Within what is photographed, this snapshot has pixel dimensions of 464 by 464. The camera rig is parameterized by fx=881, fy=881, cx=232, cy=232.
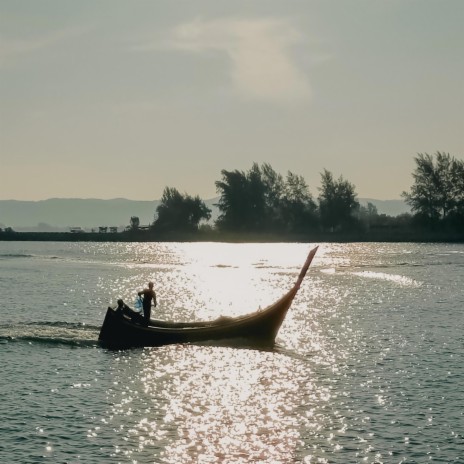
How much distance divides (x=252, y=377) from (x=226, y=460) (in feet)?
40.5

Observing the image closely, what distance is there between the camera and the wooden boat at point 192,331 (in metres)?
42.0

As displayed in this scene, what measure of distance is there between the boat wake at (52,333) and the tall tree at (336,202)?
5754 inches

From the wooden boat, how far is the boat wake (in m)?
2.15

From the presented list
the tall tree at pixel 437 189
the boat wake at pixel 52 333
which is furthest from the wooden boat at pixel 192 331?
the tall tree at pixel 437 189

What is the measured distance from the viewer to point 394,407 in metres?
29.3

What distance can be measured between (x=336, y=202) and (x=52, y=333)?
152068mm

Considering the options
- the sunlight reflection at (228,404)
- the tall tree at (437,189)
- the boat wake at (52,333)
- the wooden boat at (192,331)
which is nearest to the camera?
the sunlight reflection at (228,404)

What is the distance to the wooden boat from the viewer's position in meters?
42.0

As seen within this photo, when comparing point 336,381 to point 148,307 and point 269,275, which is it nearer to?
point 148,307

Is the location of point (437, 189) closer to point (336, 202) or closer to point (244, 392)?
point (336, 202)

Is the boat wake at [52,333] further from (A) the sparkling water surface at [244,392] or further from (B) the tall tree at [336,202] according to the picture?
(B) the tall tree at [336,202]

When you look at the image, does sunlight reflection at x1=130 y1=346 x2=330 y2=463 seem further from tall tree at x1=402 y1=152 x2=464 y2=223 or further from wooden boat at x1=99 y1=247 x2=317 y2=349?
tall tree at x1=402 y1=152 x2=464 y2=223

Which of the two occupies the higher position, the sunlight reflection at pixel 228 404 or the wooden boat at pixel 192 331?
the wooden boat at pixel 192 331

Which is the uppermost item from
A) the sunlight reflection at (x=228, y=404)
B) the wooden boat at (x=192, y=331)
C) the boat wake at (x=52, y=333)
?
the wooden boat at (x=192, y=331)
